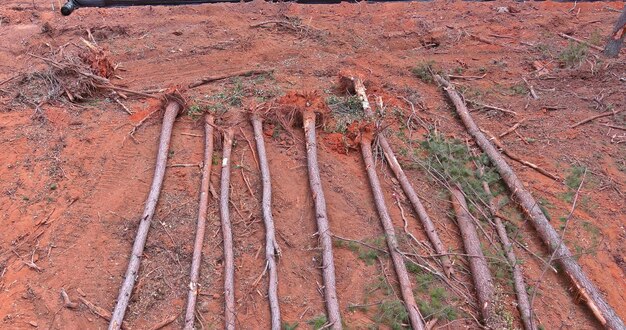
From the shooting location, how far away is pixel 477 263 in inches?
184

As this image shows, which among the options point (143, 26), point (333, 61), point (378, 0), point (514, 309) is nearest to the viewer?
point (514, 309)

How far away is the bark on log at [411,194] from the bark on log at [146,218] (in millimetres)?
2469

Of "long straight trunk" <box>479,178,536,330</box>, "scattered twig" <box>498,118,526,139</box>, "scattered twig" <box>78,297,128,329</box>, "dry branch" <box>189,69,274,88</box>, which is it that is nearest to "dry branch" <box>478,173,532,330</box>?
"long straight trunk" <box>479,178,536,330</box>

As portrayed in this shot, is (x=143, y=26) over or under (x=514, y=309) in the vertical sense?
over

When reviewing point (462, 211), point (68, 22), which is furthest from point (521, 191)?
point (68, 22)

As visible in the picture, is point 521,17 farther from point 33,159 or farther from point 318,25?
point 33,159

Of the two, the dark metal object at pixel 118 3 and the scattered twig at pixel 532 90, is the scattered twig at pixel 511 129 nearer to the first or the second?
the scattered twig at pixel 532 90

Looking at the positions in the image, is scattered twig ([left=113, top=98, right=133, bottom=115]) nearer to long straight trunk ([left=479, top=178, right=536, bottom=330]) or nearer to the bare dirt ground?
the bare dirt ground

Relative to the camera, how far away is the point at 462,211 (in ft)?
17.4

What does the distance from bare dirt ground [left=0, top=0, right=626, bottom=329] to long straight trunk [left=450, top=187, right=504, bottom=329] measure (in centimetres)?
11

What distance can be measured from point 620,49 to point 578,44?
83cm

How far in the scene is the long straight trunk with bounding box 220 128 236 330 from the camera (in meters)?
4.01

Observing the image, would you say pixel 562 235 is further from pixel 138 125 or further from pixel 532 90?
pixel 138 125

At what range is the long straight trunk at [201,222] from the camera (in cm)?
400
